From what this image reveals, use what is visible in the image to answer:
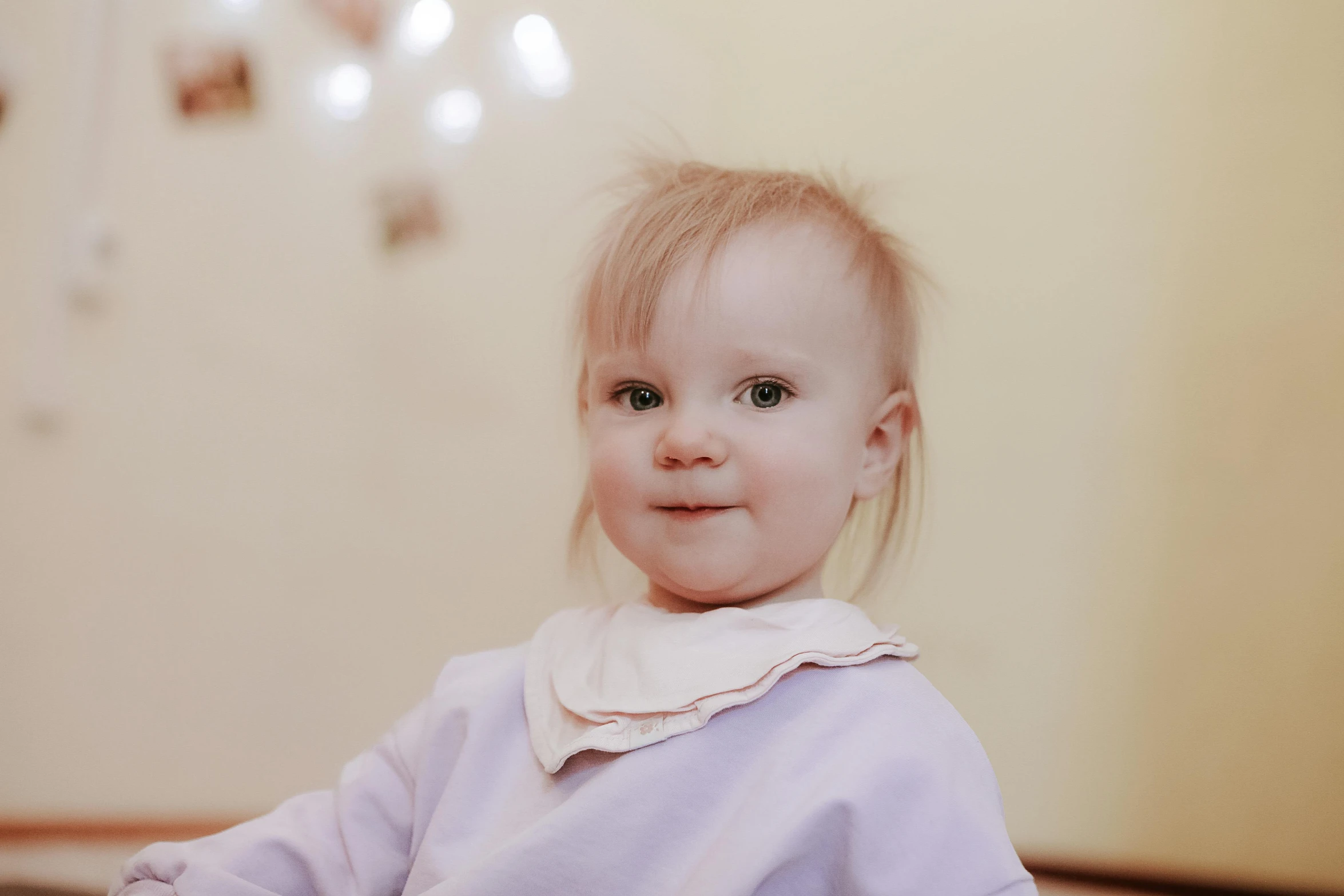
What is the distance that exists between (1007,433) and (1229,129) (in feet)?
1.43

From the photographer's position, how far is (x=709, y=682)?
2.26ft

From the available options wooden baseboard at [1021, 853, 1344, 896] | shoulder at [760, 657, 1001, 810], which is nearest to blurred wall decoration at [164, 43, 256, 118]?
shoulder at [760, 657, 1001, 810]

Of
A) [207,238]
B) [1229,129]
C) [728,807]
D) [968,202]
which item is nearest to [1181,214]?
[1229,129]

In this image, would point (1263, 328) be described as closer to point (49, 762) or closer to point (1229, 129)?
point (1229, 129)

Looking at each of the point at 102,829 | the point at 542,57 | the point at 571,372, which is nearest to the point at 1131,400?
the point at 571,372

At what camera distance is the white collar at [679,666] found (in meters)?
0.68

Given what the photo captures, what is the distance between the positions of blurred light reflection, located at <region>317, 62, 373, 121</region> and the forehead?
1073mm

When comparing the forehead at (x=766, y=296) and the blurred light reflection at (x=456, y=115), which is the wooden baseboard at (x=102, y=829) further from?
the forehead at (x=766, y=296)

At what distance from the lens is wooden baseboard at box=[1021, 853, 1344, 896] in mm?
1233

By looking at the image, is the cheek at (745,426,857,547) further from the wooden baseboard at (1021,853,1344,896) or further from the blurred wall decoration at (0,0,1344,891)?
the wooden baseboard at (1021,853,1344,896)

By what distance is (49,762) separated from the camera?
1.55 metres

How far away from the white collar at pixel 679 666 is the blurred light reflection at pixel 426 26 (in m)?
1.13

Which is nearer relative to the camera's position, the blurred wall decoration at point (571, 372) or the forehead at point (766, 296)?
the forehead at point (766, 296)

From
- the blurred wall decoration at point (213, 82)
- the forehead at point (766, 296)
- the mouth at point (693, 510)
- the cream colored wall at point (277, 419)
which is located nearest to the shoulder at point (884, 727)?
the mouth at point (693, 510)
